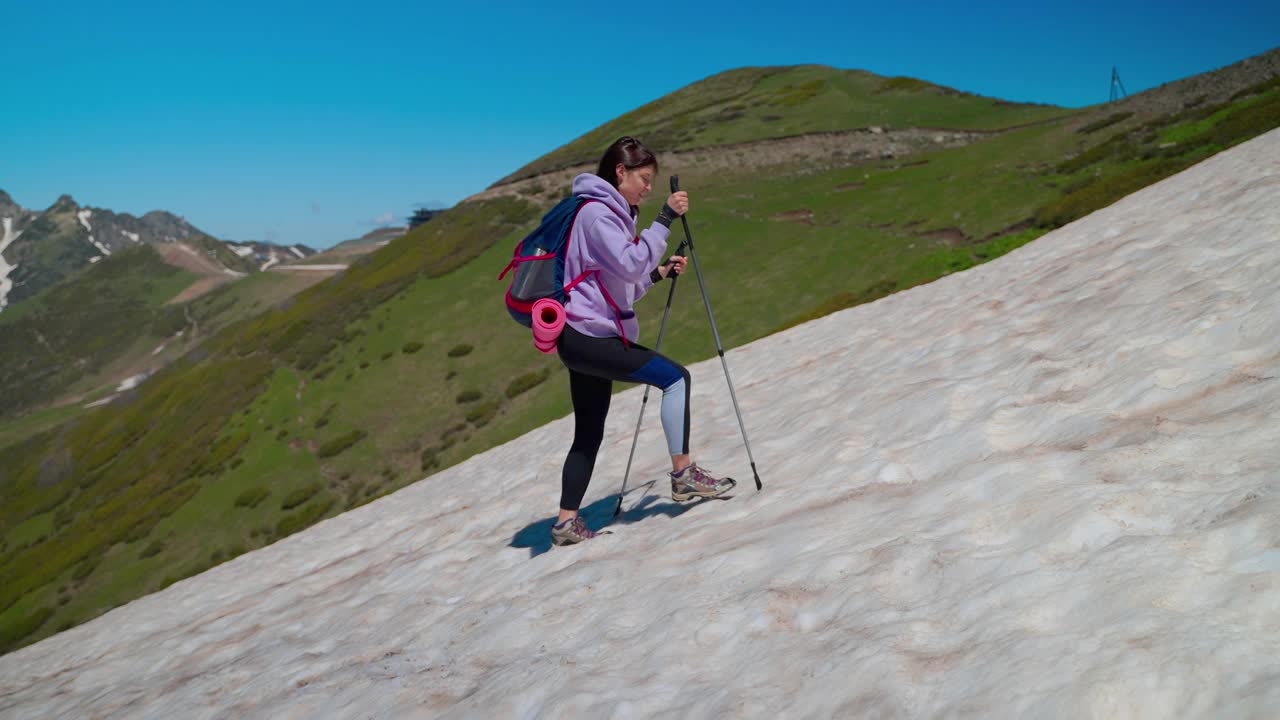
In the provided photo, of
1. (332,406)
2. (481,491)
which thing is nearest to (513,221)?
(332,406)

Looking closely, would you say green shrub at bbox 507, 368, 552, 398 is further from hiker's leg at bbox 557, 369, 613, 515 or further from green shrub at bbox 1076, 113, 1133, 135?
green shrub at bbox 1076, 113, 1133, 135

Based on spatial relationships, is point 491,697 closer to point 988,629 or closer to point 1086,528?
point 988,629

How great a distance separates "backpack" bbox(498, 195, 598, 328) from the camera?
730cm

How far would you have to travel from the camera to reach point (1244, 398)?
5816 mm

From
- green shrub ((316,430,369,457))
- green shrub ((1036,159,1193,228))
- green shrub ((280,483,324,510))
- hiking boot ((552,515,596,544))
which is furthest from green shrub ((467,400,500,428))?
hiking boot ((552,515,596,544))

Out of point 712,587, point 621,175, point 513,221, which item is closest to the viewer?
point 712,587

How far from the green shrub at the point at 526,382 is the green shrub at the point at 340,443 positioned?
10082mm

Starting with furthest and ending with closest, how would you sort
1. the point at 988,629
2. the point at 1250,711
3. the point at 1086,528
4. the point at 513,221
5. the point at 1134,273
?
1. the point at 513,221
2. the point at 1134,273
3. the point at 1086,528
4. the point at 988,629
5. the point at 1250,711

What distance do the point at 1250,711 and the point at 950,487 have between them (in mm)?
3280

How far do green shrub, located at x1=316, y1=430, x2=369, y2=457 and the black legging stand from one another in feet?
124

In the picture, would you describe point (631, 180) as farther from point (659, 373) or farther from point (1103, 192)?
point (1103, 192)

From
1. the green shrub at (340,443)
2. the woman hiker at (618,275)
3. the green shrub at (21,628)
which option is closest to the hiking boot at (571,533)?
the woman hiker at (618,275)

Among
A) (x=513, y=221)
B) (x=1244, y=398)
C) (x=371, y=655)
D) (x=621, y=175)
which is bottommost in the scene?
(x=371, y=655)

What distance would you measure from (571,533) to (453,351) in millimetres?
40975
